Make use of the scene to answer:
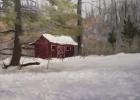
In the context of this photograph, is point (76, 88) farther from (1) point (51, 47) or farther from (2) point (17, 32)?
(1) point (51, 47)

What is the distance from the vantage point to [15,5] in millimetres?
23562

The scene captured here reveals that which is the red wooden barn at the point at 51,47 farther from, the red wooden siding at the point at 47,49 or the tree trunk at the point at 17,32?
the tree trunk at the point at 17,32

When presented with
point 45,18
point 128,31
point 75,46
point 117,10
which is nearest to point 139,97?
point 45,18

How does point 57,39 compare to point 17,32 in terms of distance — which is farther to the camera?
point 57,39

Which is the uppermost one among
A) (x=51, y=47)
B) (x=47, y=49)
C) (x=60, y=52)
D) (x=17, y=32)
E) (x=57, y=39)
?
(x=17, y=32)

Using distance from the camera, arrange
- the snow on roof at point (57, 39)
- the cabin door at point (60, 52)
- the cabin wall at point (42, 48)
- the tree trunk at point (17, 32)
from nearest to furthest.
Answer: the tree trunk at point (17, 32) → the cabin door at point (60, 52) → the snow on roof at point (57, 39) → the cabin wall at point (42, 48)

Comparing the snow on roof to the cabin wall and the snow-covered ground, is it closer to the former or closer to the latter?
the cabin wall

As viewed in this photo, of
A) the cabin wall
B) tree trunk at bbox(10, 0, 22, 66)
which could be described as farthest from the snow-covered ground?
the cabin wall

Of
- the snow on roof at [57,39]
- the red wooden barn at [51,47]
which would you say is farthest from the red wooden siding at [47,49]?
the snow on roof at [57,39]

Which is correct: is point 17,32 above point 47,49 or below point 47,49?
above

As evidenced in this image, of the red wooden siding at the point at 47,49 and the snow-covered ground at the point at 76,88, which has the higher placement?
the snow-covered ground at the point at 76,88

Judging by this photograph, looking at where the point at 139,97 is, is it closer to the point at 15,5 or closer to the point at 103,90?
the point at 103,90

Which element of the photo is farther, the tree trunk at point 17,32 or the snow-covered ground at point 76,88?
the tree trunk at point 17,32

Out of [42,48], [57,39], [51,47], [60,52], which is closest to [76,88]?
[60,52]
